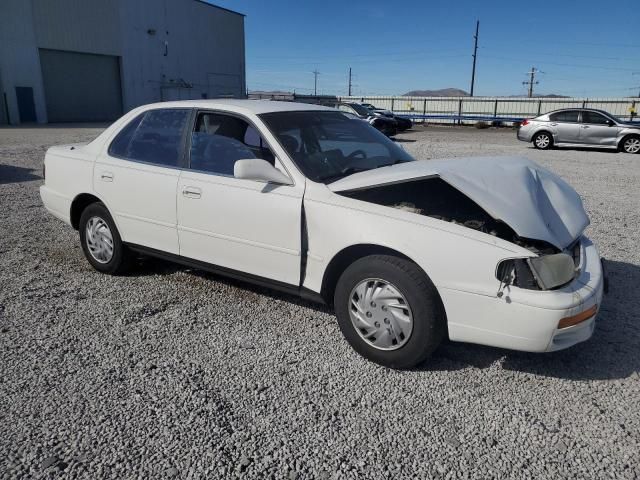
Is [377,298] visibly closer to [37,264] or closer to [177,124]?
[177,124]

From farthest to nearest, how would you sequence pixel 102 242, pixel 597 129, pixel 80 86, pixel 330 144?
pixel 80 86
pixel 597 129
pixel 102 242
pixel 330 144

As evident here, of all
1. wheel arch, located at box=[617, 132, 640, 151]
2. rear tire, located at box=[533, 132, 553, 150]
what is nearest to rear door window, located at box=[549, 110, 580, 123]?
rear tire, located at box=[533, 132, 553, 150]

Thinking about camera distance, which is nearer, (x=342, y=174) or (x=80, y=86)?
(x=342, y=174)

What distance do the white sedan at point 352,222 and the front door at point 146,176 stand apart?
1cm

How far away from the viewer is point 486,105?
133ft

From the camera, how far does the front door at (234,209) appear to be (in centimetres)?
336

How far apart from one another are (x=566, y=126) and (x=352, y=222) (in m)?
16.7

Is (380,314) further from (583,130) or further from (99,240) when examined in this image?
(583,130)

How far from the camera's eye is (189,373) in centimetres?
304

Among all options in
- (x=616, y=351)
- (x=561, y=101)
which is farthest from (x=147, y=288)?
(x=561, y=101)

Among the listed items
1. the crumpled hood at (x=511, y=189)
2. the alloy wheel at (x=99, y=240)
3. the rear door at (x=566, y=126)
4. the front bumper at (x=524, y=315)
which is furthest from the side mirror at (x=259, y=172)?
the rear door at (x=566, y=126)

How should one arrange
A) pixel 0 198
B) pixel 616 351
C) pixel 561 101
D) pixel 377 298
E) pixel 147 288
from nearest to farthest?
1. pixel 377 298
2. pixel 616 351
3. pixel 147 288
4. pixel 0 198
5. pixel 561 101

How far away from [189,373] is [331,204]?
135 centimetres

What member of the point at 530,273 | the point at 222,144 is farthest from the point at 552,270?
the point at 222,144
